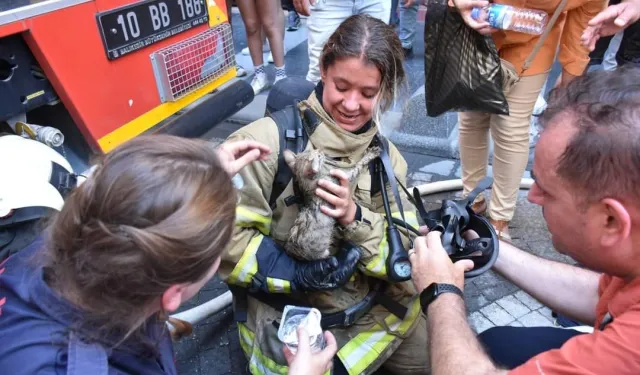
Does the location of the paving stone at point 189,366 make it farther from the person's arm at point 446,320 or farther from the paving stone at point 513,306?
the paving stone at point 513,306

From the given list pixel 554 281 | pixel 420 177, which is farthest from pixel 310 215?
pixel 420 177

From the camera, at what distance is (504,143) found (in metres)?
2.86

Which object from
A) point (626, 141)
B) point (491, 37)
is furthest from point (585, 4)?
point (626, 141)

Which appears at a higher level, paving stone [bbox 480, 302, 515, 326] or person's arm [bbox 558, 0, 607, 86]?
person's arm [bbox 558, 0, 607, 86]

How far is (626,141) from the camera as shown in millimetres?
1146

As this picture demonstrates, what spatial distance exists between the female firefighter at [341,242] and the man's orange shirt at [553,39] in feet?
2.82

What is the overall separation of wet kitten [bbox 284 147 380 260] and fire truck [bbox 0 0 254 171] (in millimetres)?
1092

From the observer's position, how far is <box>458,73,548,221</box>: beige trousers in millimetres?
2732

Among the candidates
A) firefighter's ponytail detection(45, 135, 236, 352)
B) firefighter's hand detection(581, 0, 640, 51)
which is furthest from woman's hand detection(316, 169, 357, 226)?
firefighter's hand detection(581, 0, 640, 51)

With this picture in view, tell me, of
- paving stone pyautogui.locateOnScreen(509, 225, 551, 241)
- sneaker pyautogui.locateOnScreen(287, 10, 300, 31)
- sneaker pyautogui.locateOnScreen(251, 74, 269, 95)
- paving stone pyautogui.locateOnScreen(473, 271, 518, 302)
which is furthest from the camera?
sneaker pyautogui.locateOnScreen(287, 10, 300, 31)

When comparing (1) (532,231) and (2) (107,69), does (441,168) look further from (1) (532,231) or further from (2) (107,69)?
(2) (107,69)

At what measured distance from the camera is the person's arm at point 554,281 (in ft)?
6.00

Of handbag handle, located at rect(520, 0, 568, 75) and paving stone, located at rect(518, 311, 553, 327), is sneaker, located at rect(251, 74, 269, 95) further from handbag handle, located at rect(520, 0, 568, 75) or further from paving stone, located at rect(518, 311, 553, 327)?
paving stone, located at rect(518, 311, 553, 327)

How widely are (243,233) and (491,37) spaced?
1652mm
